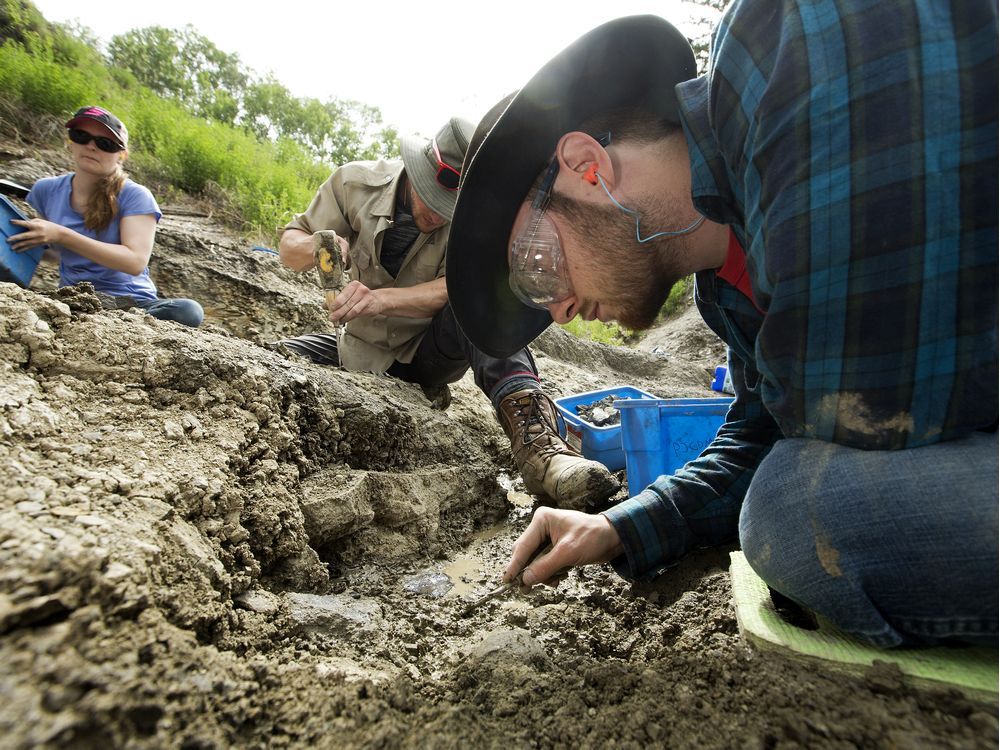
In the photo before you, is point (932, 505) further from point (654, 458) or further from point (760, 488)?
point (654, 458)

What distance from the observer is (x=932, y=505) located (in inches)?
31.5

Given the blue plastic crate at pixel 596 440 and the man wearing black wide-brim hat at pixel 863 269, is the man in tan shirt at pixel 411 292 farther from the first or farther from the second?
the man wearing black wide-brim hat at pixel 863 269

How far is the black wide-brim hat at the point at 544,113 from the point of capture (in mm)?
1161

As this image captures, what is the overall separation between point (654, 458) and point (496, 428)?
1.18 metres

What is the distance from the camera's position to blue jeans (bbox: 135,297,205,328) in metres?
2.87

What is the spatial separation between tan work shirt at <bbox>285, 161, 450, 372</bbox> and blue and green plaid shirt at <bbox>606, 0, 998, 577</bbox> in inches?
83.0

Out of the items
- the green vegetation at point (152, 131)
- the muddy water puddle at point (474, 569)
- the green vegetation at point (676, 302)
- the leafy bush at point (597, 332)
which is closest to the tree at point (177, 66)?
the green vegetation at point (152, 131)

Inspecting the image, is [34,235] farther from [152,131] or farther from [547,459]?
[152,131]

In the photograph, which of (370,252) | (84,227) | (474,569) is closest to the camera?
(474,569)

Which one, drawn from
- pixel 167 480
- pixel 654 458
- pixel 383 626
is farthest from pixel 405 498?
pixel 654 458

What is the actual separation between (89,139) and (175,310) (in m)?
1.01

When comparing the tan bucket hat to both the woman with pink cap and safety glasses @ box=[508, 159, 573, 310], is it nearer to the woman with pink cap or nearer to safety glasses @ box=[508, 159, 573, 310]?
safety glasses @ box=[508, 159, 573, 310]

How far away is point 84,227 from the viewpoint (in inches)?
118

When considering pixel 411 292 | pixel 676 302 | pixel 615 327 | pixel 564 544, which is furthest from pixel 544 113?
pixel 676 302
